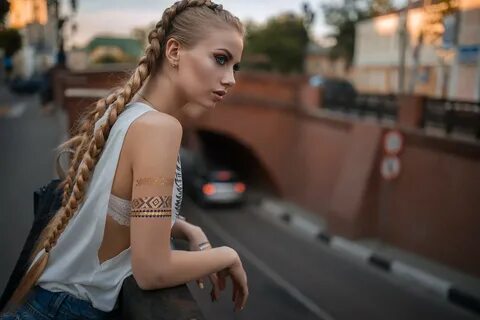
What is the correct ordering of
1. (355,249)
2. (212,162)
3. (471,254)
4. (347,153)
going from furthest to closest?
(212,162)
(347,153)
(355,249)
(471,254)

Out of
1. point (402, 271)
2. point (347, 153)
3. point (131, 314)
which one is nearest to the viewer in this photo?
point (131, 314)

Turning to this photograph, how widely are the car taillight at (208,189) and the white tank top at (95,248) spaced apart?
51.9ft

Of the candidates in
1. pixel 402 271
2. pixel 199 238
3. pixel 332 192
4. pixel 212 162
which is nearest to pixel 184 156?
pixel 212 162

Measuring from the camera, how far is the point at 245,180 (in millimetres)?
22078

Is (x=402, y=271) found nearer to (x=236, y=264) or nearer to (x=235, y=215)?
(x=235, y=215)

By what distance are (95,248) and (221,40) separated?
65cm

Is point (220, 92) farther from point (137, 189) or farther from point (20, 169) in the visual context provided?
point (20, 169)

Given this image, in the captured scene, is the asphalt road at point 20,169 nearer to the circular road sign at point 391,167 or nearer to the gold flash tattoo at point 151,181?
the gold flash tattoo at point 151,181

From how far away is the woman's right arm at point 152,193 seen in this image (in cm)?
112

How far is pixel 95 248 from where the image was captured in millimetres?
1236

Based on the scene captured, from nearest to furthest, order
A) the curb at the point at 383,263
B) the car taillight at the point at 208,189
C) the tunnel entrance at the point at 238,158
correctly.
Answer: the curb at the point at 383,263, the car taillight at the point at 208,189, the tunnel entrance at the point at 238,158

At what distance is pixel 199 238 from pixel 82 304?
Result: 0.45 meters

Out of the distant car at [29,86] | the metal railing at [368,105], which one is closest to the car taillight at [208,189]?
the metal railing at [368,105]

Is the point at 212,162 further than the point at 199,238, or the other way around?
the point at 212,162
